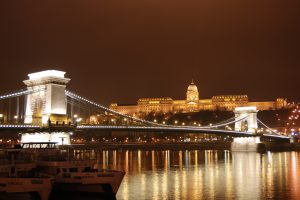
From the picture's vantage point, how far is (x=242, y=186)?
33.7 metres

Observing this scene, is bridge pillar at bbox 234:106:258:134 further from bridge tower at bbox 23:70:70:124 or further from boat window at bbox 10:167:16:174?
boat window at bbox 10:167:16:174

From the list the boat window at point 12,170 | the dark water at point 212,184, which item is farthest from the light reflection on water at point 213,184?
the boat window at point 12,170

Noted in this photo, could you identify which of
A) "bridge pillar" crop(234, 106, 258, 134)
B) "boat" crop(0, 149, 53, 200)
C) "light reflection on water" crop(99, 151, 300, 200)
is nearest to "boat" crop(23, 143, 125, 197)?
"boat" crop(0, 149, 53, 200)

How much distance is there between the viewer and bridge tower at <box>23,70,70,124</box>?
5112cm

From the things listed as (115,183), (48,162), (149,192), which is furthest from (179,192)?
(48,162)

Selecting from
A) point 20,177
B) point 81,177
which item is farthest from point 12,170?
point 81,177

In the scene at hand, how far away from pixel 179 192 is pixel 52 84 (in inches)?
971

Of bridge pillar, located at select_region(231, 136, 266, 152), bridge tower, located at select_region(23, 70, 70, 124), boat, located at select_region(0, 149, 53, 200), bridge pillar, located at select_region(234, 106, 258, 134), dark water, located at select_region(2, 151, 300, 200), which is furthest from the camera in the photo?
bridge pillar, located at select_region(234, 106, 258, 134)

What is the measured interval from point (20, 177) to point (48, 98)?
2680 cm

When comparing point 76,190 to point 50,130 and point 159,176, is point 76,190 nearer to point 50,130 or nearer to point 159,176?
point 159,176

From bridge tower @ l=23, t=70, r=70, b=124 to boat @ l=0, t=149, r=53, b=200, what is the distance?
882 inches

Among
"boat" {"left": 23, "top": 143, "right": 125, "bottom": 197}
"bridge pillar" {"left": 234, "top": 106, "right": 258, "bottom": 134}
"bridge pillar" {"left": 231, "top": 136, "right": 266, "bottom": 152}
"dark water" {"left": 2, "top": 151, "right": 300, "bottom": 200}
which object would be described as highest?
"bridge pillar" {"left": 234, "top": 106, "right": 258, "bottom": 134}

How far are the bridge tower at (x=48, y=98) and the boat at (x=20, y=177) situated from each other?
22406 millimetres

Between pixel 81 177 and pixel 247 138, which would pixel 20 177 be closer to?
pixel 81 177
